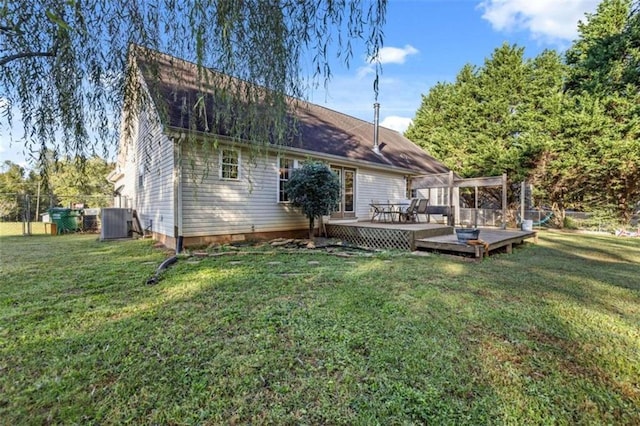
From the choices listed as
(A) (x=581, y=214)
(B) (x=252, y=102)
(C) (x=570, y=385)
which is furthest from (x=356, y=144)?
(A) (x=581, y=214)

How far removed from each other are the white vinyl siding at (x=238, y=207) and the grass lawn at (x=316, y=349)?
265cm

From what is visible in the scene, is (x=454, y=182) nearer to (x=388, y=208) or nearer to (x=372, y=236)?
(x=388, y=208)

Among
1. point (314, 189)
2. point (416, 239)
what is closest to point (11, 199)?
point (314, 189)

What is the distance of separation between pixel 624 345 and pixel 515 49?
2048cm

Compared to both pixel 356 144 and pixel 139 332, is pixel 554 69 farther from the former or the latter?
pixel 139 332

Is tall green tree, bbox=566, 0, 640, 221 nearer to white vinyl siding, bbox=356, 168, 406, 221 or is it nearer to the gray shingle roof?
the gray shingle roof

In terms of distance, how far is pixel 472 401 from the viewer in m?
1.78

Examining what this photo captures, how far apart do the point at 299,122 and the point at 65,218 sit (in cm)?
1073

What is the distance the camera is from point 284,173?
865 cm

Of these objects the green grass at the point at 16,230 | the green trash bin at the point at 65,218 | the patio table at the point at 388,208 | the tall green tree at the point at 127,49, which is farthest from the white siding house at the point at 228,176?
the green grass at the point at 16,230

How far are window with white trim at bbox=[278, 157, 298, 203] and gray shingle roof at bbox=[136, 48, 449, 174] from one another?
551 millimetres

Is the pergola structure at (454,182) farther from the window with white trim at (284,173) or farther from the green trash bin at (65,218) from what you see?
the green trash bin at (65,218)

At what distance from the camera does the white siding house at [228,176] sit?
2.55 meters

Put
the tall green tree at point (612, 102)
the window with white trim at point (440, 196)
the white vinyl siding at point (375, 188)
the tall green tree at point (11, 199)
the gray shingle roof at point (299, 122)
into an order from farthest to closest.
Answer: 1. the window with white trim at point (440, 196)
2. the tall green tree at point (612, 102)
3. the white vinyl siding at point (375, 188)
4. the tall green tree at point (11, 199)
5. the gray shingle roof at point (299, 122)
